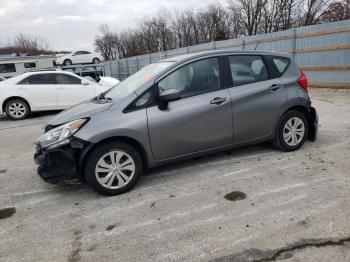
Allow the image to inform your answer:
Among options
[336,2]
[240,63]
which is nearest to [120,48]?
[336,2]

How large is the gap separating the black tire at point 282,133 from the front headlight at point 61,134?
2.84 metres

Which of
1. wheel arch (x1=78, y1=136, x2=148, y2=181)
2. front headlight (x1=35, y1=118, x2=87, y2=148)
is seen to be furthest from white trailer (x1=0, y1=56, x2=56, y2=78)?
wheel arch (x1=78, y1=136, x2=148, y2=181)

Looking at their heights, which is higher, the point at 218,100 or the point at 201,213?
the point at 218,100

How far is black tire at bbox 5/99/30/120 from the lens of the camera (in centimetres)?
997

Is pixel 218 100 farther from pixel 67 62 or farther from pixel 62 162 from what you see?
pixel 67 62

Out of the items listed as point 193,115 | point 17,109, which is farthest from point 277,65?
point 17,109

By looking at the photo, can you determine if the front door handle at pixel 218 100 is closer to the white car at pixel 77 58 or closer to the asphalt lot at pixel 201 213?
the asphalt lot at pixel 201 213

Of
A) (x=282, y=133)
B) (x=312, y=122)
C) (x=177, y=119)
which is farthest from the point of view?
(x=312, y=122)

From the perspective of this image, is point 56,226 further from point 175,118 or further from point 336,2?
point 336,2

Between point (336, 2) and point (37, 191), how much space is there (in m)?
36.5

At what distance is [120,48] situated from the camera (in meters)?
76.6

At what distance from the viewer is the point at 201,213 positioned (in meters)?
3.26

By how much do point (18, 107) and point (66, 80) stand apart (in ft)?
5.70

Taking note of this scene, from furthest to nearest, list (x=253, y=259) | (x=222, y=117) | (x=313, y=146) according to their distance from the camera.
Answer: (x=313, y=146)
(x=222, y=117)
(x=253, y=259)
